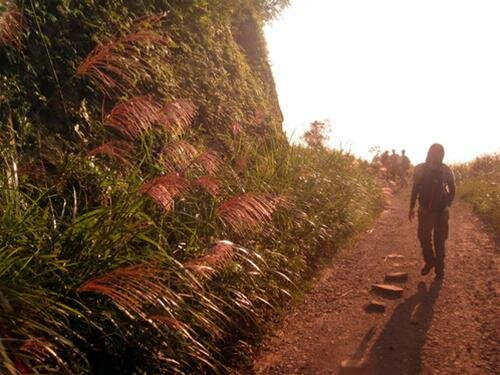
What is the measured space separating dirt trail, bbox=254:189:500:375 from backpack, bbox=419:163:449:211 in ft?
3.41

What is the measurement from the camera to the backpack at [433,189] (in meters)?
6.71

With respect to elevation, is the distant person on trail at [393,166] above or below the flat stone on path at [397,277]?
above

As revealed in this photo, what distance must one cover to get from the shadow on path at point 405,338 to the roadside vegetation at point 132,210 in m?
1.14

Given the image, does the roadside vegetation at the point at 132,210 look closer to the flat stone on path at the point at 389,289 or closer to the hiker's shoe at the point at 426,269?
the flat stone on path at the point at 389,289

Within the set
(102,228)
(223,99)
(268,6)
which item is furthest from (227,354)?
(268,6)

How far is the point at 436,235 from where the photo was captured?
6742mm

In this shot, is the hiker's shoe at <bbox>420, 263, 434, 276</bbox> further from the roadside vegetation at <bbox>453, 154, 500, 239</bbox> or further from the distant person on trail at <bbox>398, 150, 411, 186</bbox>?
the distant person on trail at <bbox>398, 150, 411, 186</bbox>

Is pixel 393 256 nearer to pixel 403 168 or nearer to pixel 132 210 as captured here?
pixel 132 210

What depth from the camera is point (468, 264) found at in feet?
24.3

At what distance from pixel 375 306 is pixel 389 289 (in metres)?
0.61

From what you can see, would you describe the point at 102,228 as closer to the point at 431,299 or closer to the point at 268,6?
the point at 431,299

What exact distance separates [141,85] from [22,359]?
472cm

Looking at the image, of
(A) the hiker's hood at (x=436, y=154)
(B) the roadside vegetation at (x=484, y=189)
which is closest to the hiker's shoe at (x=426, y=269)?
(A) the hiker's hood at (x=436, y=154)

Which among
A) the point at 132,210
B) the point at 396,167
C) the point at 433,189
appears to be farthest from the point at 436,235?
the point at 396,167
